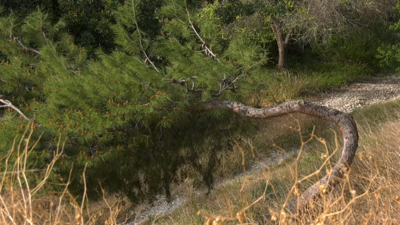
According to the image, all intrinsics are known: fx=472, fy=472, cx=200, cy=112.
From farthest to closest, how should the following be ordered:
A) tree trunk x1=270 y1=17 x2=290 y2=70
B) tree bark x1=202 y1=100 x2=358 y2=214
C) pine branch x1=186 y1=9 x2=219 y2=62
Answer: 1. tree trunk x1=270 y1=17 x2=290 y2=70
2. pine branch x1=186 y1=9 x2=219 y2=62
3. tree bark x1=202 y1=100 x2=358 y2=214

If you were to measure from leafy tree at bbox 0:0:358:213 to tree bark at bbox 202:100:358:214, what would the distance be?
12mm

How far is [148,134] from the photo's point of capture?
577 cm

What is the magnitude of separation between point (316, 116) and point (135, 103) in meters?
2.01

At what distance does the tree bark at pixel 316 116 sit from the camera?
4.40 m

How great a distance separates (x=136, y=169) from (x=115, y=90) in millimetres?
1172

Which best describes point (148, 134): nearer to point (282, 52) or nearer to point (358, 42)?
point (282, 52)

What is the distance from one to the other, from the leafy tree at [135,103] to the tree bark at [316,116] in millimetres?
12

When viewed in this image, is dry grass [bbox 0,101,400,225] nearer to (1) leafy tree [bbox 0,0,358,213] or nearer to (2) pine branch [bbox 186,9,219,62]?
(1) leafy tree [bbox 0,0,358,213]

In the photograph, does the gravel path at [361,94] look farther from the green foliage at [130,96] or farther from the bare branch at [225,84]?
the bare branch at [225,84]

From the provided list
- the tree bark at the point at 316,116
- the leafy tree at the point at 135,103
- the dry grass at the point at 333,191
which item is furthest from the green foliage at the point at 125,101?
the dry grass at the point at 333,191

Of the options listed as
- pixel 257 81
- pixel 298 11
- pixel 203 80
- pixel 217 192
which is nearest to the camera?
pixel 203 80

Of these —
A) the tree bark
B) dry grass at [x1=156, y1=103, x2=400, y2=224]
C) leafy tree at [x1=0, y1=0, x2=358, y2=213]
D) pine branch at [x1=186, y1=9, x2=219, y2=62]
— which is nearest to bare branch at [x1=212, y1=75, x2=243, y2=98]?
leafy tree at [x1=0, y1=0, x2=358, y2=213]

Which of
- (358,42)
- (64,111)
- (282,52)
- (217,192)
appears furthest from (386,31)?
(64,111)

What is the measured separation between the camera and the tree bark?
440 centimetres
